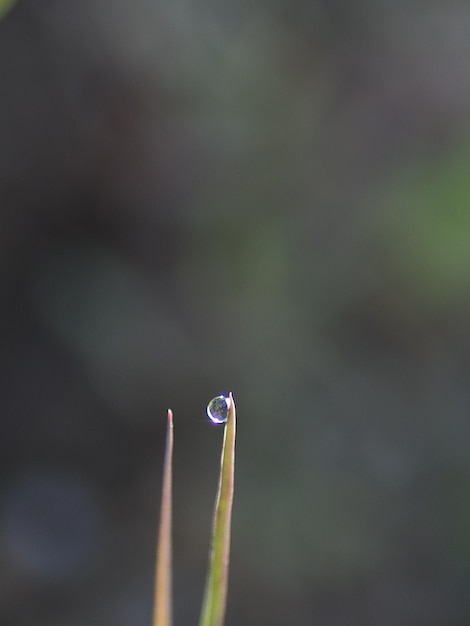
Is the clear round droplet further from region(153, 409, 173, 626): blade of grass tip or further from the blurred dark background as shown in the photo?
the blurred dark background

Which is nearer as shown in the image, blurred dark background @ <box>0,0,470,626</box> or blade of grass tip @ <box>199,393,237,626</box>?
blade of grass tip @ <box>199,393,237,626</box>

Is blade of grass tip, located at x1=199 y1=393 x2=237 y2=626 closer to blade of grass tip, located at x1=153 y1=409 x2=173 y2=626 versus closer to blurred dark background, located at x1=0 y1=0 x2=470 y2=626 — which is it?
blade of grass tip, located at x1=153 y1=409 x2=173 y2=626

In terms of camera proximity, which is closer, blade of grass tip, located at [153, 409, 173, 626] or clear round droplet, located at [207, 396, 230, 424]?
blade of grass tip, located at [153, 409, 173, 626]

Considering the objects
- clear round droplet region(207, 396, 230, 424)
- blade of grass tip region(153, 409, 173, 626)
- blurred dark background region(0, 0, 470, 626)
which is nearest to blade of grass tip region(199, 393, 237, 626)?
blade of grass tip region(153, 409, 173, 626)

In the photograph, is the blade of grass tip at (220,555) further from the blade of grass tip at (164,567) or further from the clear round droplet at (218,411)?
the clear round droplet at (218,411)

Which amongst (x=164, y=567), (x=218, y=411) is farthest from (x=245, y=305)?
(x=164, y=567)

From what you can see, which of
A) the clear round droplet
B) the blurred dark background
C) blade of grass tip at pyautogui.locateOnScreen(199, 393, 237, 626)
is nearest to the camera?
blade of grass tip at pyautogui.locateOnScreen(199, 393, 237, 626)

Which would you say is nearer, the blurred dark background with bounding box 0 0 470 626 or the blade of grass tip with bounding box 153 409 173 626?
the blade of grass tip with bounding box 153 409 173 626

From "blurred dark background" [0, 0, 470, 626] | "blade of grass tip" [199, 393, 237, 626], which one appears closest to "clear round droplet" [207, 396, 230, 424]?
"blade of grass tip" [199, 393, 237, 626]

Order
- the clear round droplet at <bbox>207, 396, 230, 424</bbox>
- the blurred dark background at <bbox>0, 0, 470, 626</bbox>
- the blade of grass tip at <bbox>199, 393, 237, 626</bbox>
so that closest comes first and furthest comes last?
the blade of grass tip at <bbox>199, 393, 237, 626</bbox>
the clear round droplet at <bbox>207, 396, 230, 424</bbox>
the blurred dark background at <bbox>0, 0, 470, 626</bbox>
